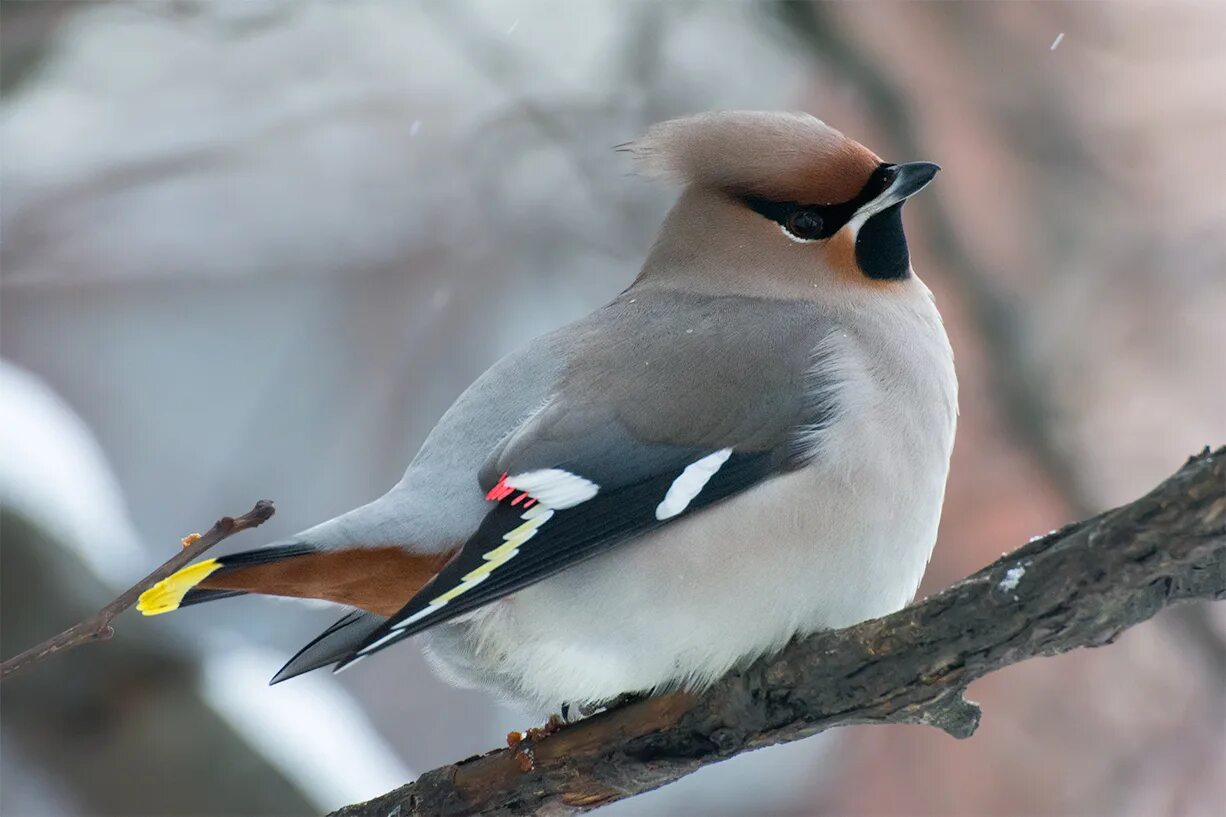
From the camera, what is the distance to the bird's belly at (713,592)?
11.8 ft

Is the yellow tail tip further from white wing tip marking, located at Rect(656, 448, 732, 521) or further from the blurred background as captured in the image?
the blurred background

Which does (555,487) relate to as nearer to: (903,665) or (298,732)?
(903,665)

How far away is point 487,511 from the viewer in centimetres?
359

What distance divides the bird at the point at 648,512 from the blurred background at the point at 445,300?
73.0 inches

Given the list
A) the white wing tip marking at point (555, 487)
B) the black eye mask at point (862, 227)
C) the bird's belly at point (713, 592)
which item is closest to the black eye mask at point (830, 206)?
the black eye mask at point (862, 227)

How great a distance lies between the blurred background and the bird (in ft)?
6.08

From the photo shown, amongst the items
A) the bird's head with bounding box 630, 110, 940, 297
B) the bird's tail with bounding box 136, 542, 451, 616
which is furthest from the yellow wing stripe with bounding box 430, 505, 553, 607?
the bird's head with bounding box 630, 110, 940, 297

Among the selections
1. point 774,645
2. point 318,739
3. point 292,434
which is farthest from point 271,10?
point 774,645

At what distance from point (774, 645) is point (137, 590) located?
153 centimetres

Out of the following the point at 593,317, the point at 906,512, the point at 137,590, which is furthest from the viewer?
the point at 593,317

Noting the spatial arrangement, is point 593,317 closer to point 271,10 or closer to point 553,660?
point 553,660

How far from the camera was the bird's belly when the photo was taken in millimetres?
3582

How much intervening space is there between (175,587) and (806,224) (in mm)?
2052

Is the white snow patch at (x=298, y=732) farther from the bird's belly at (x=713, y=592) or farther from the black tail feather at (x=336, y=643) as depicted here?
the bird's belly at (x=713, y=592)
